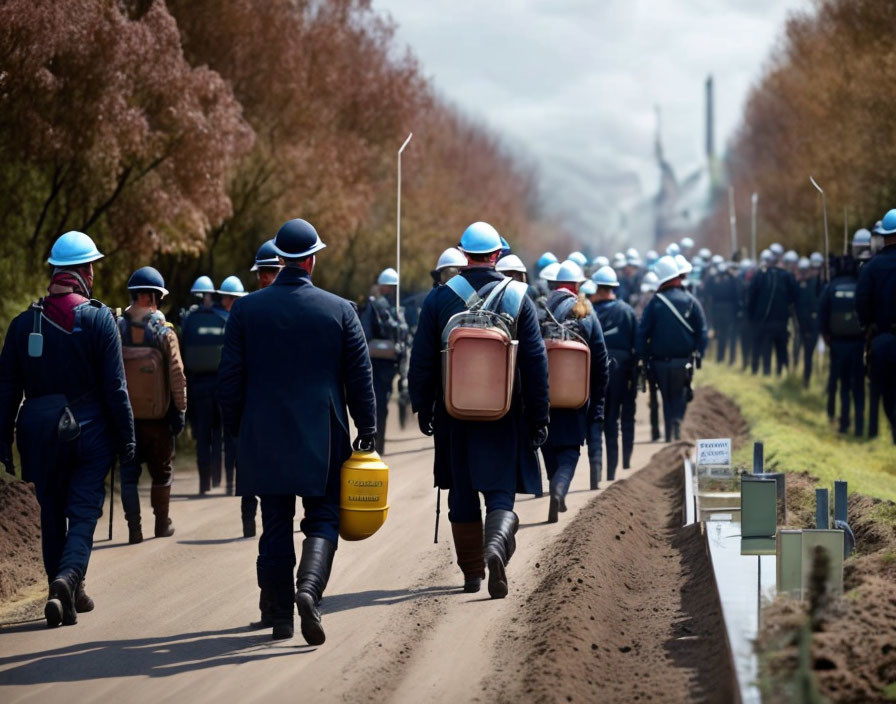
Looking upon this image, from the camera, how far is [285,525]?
888 cm

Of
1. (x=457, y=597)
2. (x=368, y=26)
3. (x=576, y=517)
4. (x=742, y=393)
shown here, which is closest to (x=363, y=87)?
(x=368, y=26)

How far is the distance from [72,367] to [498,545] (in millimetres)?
2780

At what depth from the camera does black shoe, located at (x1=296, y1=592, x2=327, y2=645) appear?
27.9 feet

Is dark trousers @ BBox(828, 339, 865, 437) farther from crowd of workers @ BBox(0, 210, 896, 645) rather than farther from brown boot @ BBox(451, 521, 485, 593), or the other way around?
brown boot @ BBox(451, 521, 485, 593)

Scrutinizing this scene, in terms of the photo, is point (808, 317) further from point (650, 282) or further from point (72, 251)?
point (72, 251)

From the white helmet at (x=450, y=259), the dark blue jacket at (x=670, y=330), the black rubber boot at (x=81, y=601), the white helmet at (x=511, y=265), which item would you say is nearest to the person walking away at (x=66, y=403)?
the black rubber boot at (x=81, y=601)

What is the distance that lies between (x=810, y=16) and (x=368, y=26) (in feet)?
42.4

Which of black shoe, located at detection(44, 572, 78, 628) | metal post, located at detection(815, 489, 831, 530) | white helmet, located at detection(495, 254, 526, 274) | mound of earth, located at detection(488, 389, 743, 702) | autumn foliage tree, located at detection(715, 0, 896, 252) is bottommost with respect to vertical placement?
mound of earth, located at detection(488, 389, 743, 702)

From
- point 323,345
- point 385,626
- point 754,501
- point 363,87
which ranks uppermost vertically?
point 363,87

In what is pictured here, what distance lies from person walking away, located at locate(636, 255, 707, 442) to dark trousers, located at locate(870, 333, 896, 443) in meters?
2.00

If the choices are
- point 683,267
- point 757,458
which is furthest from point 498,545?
point 683,267

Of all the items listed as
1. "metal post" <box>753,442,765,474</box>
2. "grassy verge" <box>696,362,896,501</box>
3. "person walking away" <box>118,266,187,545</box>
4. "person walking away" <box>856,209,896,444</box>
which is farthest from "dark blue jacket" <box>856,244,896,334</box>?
"person walking away" <box>118,266,187,545</box>

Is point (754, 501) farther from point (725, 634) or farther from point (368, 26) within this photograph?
point (368, 26)

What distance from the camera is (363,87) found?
37531 millimetres
